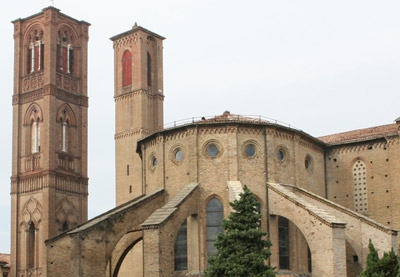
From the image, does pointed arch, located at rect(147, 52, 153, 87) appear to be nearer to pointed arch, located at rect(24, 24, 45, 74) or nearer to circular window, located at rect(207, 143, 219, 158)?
pointed arch, located at rect(24, 24, 45, 74)

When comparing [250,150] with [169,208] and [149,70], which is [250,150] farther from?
[149,70]

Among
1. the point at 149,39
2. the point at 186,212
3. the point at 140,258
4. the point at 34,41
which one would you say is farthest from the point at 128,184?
the point at 34,41

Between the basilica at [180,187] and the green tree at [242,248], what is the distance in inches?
136

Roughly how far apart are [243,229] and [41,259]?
1110 inches

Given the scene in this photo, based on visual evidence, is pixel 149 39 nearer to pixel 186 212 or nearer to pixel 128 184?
pixel 128 184

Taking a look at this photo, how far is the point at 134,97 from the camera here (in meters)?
48.5

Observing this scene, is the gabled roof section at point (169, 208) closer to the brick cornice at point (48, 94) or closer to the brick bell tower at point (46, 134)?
the brick bell tower at point (46, 134)

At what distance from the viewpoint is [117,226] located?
33.9 m

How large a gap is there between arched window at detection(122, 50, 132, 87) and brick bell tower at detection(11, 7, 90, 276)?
8.47m

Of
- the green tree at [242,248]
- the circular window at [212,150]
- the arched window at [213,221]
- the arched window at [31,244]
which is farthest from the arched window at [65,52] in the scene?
the green tree at [242,248]

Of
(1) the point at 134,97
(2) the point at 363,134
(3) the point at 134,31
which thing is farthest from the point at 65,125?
(2) the point at 363,134

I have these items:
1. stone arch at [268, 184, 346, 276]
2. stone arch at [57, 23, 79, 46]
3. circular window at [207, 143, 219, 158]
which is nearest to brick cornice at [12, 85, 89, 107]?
stone arch at [57, 23, 79, 46]

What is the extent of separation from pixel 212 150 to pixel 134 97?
14227 mm

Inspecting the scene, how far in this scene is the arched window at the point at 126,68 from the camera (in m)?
49.4
